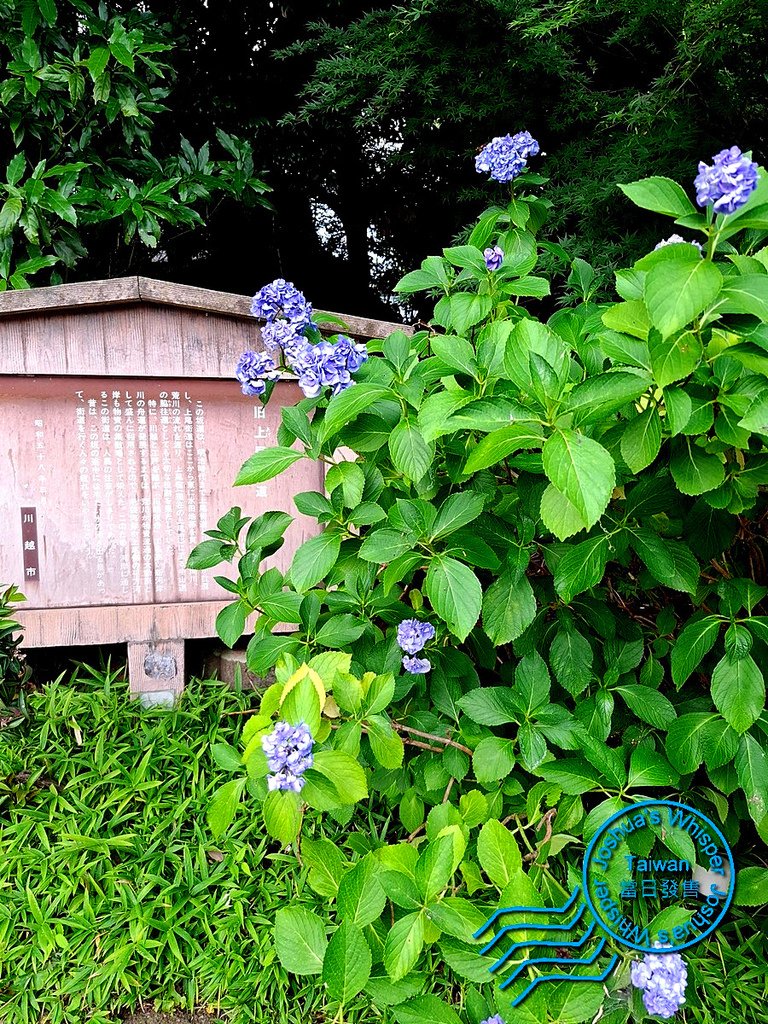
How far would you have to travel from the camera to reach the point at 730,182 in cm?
87

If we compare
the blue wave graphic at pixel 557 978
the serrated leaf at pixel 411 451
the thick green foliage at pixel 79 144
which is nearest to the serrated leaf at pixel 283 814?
the blue wave graphic at pixel 557 978

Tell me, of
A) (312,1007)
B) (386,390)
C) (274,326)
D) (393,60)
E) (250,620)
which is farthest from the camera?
(393,60)

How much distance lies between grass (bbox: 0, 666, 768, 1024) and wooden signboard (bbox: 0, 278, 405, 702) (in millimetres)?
365

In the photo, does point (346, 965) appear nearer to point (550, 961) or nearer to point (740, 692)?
point (550, 961)

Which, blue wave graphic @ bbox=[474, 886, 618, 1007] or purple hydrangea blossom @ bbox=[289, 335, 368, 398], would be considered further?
purple hydrangea blossom @ bbox=[289, 335, 368, 398]

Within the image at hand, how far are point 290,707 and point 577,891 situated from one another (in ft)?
2.25

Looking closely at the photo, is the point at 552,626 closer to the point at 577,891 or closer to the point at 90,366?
the point at 577,891

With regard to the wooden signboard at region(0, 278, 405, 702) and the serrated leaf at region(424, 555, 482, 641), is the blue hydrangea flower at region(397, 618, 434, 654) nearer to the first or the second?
the serrated leaf at region(424, 555, 482, 641)

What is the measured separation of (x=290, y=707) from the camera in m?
1.11

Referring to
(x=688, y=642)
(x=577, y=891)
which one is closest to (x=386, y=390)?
(x=688, y=642)

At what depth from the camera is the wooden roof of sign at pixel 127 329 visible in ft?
8.63

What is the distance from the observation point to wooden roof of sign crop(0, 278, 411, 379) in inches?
104

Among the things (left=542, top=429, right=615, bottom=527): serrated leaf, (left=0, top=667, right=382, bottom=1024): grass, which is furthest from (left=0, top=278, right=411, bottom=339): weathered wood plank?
(left=542, top=429, right=615, bottom=527): serrated leaf

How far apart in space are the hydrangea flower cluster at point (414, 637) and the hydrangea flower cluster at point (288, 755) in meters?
0.49
